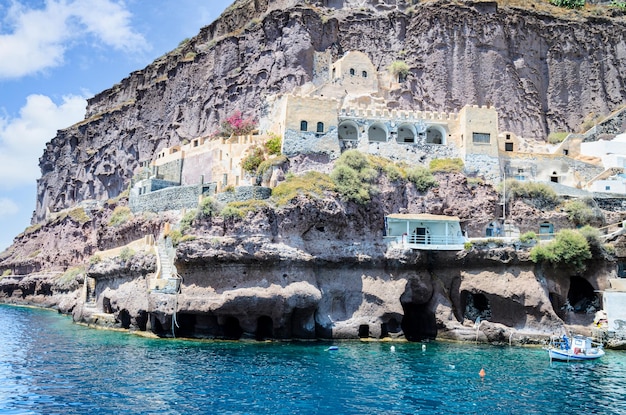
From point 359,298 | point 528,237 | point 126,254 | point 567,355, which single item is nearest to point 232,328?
point 359,298

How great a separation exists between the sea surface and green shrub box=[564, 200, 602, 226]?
36.3 ft

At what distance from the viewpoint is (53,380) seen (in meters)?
28.3

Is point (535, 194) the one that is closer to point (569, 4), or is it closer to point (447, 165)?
point (447, 165)

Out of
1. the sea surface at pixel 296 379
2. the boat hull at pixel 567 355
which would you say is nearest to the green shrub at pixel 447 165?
the sea surface at pixel 296 379

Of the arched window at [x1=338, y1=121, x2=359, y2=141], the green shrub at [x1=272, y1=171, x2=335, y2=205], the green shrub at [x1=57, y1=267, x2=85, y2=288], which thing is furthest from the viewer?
the green shrub at [x1=57, y1=267, x2=85, y2=288]

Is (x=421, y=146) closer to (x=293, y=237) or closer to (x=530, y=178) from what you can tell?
(x=530, y=178)

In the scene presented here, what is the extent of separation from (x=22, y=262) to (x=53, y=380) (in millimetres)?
81201

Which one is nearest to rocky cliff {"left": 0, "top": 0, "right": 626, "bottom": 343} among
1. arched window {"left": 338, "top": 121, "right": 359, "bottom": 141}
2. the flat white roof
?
the flat white roof

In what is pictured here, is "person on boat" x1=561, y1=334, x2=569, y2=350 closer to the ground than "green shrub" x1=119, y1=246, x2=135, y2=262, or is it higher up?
closer to the ground

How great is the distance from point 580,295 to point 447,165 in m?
13.8

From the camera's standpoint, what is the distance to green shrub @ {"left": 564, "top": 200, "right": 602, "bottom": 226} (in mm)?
46312

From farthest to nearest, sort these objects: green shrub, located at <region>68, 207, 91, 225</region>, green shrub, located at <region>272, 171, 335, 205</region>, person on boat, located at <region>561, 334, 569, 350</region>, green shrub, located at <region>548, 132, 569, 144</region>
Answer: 1. green shrub, located at <region>68, 207, 91, 225</region>
2. green shrub, located at <region>548, 132, 569, 144</region>
3. green shrub, located at <region>272, 171, 335, 205</region>
4. person on boat, located at <region>561, 334, 569, 350</region>

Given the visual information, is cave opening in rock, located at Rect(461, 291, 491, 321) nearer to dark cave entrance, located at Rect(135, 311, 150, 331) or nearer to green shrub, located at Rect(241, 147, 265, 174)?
green shrub, located at Rect(241, 147, 265, 174)

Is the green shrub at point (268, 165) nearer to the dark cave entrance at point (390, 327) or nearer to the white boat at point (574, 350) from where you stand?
the dark cave entrance at point (390, 327)
